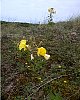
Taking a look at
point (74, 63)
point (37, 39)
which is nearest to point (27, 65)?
point (74, 63)

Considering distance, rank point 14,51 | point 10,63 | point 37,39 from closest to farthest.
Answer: point 10,63
point 14,51
point 37,39

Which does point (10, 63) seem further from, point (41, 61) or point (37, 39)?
point (37, 39)

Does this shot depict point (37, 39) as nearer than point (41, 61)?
No

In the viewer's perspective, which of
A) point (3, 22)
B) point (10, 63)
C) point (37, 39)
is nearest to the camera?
point (10, 63)

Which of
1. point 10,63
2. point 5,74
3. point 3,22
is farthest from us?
point 3,22

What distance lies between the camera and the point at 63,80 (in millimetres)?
3775

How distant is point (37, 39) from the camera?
17.2 ft

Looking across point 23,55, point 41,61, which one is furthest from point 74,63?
point 23,55

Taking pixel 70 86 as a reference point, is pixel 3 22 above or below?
above

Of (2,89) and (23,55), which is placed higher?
(23,55)

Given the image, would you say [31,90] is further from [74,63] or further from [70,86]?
[74,63]

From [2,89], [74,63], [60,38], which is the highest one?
[60,38]

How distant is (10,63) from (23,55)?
0.26 meters

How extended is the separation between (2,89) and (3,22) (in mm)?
4956
